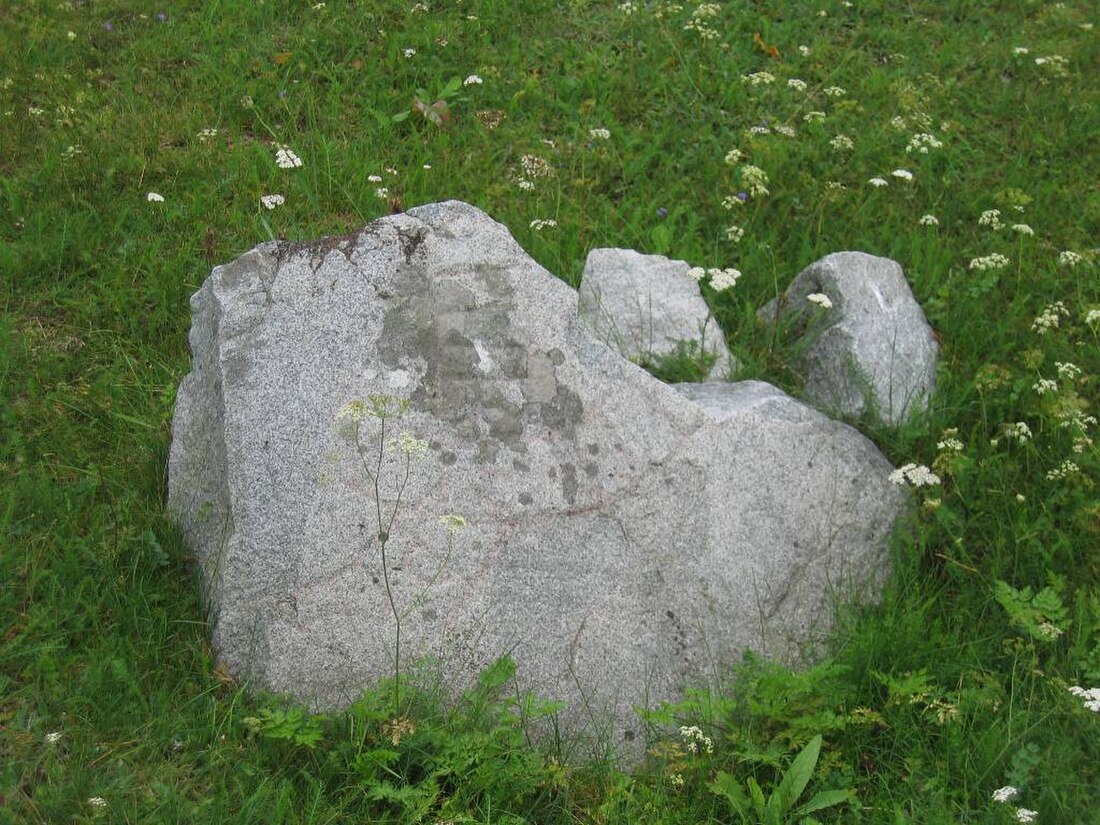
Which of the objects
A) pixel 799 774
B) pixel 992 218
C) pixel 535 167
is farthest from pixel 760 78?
pixel 799 774

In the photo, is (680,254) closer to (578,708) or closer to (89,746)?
(578,708)

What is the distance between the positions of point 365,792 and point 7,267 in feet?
10.5

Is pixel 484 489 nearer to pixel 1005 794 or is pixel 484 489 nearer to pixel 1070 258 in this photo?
pixel 1005 794

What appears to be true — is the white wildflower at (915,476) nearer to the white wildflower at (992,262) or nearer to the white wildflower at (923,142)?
the white wildflower at (992,262)

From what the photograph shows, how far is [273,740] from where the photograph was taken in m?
3.00

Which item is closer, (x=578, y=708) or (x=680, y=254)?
(x=578, y=708)

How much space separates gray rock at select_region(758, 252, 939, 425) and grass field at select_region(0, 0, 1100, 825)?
132 mm

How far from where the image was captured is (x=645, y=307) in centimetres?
464

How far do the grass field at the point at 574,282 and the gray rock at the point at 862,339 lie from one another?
13cm

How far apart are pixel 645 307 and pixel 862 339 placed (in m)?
0.91

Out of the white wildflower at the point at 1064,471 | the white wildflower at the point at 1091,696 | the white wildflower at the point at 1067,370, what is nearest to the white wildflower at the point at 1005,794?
the white wildflower at the point at 1091,696

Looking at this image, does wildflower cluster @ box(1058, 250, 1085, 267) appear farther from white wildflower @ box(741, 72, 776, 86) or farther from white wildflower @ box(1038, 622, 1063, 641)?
white wildflower @ box(1038, 622, 1063, 641)

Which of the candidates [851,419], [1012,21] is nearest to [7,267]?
[851,419]

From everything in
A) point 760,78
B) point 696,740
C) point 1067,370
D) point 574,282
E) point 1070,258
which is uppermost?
point 760,78
